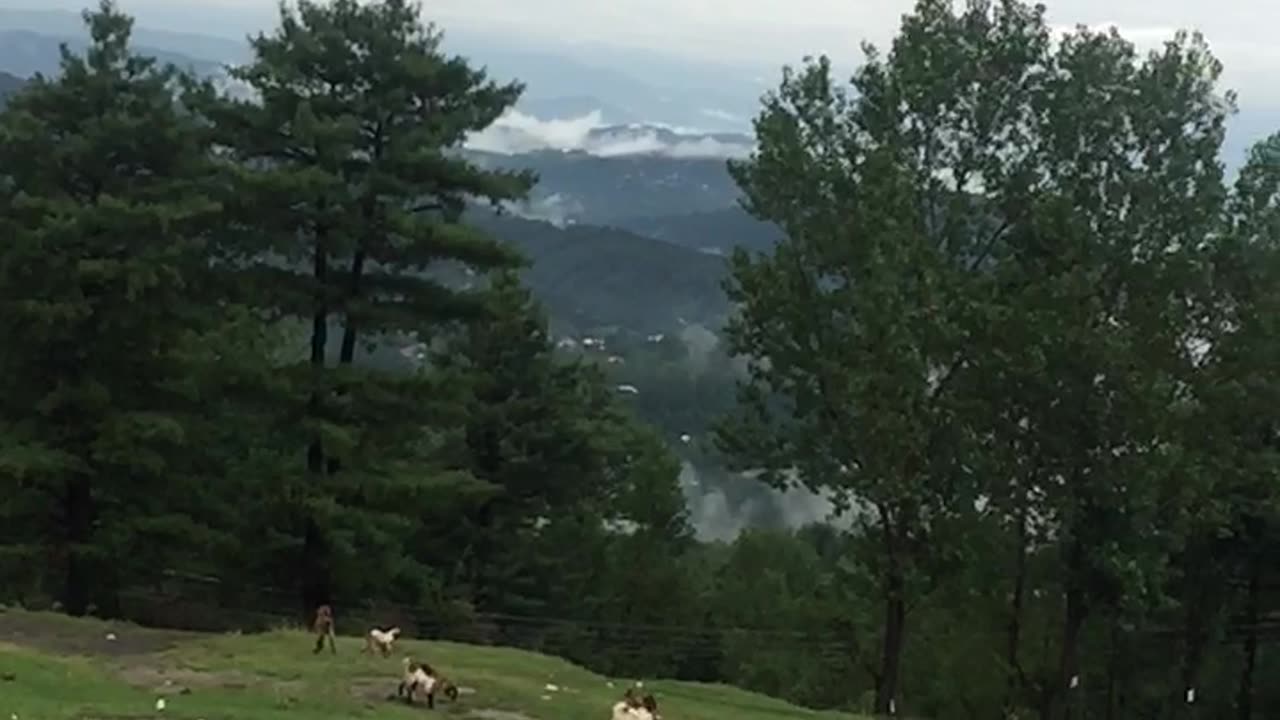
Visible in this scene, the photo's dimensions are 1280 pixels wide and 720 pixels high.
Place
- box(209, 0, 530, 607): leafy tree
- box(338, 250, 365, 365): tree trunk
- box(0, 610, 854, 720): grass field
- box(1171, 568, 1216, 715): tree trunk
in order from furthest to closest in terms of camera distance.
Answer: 1. box(1171, 568, 1216, 715): tree trunk
2. box(338, 250, 365, 365): tree trunk
3. box(209, 0, 530, 607): leafy tree
4. box(0, 610, 854, 720): grass field

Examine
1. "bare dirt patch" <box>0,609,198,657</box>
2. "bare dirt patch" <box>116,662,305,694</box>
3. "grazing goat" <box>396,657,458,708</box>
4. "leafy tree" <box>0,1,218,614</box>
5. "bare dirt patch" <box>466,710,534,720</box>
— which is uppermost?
"leafy tree" <box>0,1,218,614</box>

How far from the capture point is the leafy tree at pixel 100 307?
88.7ft

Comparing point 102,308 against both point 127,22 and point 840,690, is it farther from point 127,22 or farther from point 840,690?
point 840,690

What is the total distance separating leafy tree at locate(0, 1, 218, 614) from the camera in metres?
27.0

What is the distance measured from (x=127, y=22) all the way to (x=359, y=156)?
4.86 m

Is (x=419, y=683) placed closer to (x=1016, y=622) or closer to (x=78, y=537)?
(x=78, y=537)

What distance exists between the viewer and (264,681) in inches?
715

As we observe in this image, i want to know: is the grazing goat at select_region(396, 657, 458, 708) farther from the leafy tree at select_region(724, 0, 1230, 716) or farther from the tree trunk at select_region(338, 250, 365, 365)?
the tree trunk at select_region(338, 250, 365, 365)

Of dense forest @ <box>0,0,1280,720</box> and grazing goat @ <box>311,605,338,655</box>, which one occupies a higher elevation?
dense forest @ <box>0,0,1280,720</box>

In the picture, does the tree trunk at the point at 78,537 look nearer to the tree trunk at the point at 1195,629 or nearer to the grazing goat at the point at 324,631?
the grazing goat at the point at 324,631

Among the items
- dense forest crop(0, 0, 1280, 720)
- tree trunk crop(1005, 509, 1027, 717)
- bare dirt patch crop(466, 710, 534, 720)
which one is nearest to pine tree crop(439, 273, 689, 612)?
dense forest crop(0, 0, 1280, 720)

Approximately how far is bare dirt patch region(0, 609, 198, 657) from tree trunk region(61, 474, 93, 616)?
3860 mm

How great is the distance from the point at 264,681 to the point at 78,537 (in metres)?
12.0

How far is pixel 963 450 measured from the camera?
26422mm
